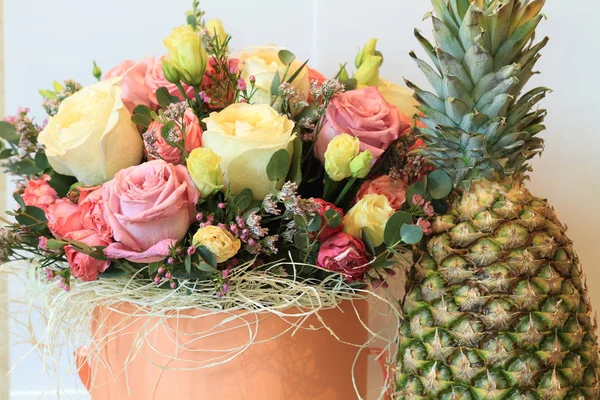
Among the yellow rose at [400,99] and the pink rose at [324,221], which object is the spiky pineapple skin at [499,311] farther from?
the yellow rose at [400,99]

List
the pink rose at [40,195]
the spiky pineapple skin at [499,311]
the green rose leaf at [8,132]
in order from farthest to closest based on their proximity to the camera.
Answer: the green rose leaf at [8,132] → the pink rose at [40,195] → the spiky pineapple skin at [499,311]

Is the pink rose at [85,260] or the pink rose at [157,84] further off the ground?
the pink rose at [157,84]

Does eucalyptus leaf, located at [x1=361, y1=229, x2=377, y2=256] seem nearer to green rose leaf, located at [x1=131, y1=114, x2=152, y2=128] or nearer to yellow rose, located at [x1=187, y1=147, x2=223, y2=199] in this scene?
yellow rose, located at [x1=187, y1=147, x2=223, y2=199]

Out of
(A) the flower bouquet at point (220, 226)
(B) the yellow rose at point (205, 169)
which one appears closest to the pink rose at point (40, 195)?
(A) the flower bouquet at point (220, 226)

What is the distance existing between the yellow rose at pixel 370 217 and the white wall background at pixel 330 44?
1.41ft

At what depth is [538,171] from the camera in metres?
0.99

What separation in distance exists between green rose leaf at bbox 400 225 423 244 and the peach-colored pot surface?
0.15m

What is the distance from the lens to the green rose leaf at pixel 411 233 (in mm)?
632

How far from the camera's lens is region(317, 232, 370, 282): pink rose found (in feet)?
2.11

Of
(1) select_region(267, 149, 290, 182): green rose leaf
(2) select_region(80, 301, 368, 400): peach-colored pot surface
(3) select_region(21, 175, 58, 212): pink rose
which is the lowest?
(2) select_region(80, 301, 368, 400): peach-colored pot surface

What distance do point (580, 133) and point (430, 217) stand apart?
44 centimetres

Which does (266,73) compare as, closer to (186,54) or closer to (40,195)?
(186,54)

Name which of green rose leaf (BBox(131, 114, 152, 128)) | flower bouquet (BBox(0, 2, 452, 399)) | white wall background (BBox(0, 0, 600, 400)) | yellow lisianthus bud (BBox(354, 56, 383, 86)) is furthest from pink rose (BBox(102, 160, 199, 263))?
white wall background (BBox(0, 0, 600, 400))

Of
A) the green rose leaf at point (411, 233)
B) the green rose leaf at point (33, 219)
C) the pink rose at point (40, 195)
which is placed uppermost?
the green rose leaf at point (411, 233)
